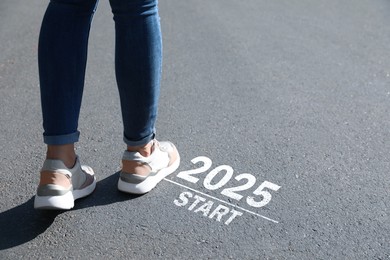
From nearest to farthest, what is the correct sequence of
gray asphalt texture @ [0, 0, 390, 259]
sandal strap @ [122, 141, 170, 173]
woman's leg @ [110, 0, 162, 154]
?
1. woman's leg @ [110, 0, 162, 154]
2. gray asphalt texture @ [0, 0, 390, 259]
3. sandal strap @ [122, 141, 170, 173]

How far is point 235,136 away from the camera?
11.8 ft

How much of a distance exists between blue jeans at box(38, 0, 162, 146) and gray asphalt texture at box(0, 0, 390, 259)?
16.3 inches

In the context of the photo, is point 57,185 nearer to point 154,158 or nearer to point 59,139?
point 59,139

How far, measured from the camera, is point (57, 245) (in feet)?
8.82

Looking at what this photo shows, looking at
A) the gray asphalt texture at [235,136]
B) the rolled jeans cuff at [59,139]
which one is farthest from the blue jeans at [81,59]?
the gray asphalt texture at [235,136]

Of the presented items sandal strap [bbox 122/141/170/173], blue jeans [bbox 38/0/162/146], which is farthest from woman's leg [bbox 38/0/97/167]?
sandal strap [bbox 122/141/170/173]

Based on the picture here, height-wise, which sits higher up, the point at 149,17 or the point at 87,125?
the point at 149,17

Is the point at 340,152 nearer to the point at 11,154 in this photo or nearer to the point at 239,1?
the point at 11,154

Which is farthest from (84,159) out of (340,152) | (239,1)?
(239,1)

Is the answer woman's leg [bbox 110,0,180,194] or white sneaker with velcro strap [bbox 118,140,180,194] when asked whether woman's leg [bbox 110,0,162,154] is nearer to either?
woman's leg [bbox 110,0,180,194]

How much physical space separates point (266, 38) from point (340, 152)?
1.80 meters

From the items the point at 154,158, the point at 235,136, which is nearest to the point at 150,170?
the point at 154,158

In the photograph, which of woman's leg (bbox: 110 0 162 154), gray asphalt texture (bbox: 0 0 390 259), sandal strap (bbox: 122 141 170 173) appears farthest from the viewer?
sandal strap (bbox: 122 141 170 173)

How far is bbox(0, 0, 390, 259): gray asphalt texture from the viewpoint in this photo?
2.74 m
